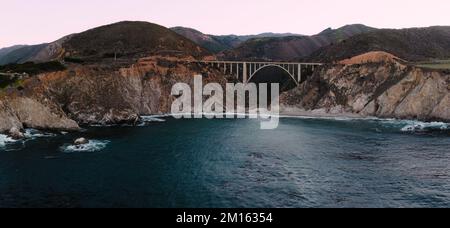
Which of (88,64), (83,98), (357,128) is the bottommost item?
(357,128)

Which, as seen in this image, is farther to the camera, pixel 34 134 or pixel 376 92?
pixel 376 92

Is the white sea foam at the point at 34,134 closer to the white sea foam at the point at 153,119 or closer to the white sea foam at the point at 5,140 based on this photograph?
the white sea foam at the point at 5,140

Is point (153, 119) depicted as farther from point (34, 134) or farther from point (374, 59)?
point (374, 59)

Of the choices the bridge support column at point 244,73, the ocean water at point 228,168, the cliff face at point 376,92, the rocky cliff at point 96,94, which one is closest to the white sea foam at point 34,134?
the ocean water at point 228,168

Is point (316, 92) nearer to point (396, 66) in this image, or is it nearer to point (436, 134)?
point (396, 66)

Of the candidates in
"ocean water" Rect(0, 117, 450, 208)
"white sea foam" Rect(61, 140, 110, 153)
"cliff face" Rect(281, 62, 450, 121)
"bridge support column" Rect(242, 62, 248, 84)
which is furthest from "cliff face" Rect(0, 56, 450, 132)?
"white sea foam" Rect(61, 140, 110, 153)

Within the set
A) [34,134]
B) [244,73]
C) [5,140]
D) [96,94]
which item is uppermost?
[244,73]

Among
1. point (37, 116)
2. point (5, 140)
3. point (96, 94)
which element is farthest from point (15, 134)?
point (96, 94)
